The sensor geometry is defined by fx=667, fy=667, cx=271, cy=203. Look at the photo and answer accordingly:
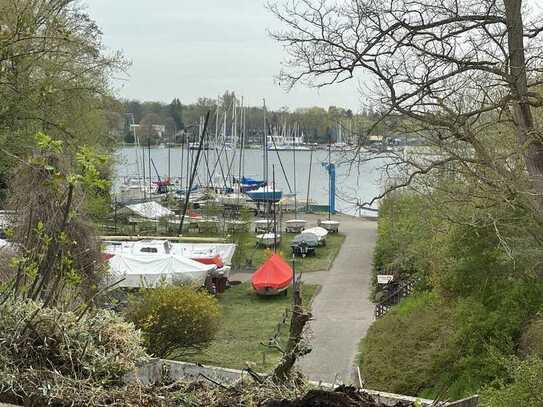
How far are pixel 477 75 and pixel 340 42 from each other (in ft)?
7.27

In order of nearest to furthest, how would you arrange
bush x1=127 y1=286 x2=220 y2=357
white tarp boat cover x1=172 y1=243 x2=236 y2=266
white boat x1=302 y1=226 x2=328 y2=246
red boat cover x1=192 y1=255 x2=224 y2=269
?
bush x1=127 y1=286 x2=220 y2=357 → red boat cover x1=192 y1=255 x2=224 y2=269 → white tarp boat cover x1=172 y1=243 x2=236 y2=266 → white boat x1=302 y1=226 x2=328 y2=246

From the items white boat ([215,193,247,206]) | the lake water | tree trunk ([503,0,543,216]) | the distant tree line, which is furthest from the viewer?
the distant tree line

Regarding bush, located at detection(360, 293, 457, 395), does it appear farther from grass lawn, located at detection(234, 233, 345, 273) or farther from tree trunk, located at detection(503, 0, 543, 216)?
grass lawn, located at detection(234, 233, 345, 273)

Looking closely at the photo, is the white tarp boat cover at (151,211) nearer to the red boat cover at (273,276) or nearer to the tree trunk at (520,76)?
the red boat cover at (273,276)

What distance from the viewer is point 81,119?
2655 centimetres

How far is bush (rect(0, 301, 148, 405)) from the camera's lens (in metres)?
3.95

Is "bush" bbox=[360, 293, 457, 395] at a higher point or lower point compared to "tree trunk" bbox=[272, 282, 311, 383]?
lower

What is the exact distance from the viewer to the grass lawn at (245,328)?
661 inches

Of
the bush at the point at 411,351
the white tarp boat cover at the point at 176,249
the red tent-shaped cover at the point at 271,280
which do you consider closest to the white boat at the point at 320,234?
the white tarp boat cover at the point at 176,249

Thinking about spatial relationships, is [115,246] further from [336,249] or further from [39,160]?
[39,160]

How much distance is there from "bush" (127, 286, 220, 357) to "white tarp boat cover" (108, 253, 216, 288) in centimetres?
724

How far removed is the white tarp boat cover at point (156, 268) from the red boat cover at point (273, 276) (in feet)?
6.18

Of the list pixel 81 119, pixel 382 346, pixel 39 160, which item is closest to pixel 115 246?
pixel 81 119

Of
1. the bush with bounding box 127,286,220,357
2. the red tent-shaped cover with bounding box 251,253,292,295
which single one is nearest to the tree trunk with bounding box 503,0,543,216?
the bush with bounding box 127,286,220,357
